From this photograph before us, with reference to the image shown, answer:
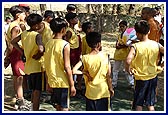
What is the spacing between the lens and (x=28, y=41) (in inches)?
192

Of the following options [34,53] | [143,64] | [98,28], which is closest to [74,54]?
[34,53]

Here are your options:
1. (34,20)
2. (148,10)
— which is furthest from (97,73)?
(148,10)

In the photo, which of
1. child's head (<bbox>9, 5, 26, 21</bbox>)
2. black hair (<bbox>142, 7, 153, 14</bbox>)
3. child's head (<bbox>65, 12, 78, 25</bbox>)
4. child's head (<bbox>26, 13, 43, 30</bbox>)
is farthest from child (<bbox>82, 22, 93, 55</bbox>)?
child's head (<bbox>26, 13, 43, 30</bbox>)

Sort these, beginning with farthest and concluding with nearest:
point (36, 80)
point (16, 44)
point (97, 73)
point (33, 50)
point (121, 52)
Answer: point (121, 52) < point (16, 44) < point (36, 80) < point (33, 50) < point (97, 73)

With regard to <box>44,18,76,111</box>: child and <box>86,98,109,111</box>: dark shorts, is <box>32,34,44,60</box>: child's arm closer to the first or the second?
<box>44,18,76,111</box>: child

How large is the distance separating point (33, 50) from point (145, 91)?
5.15 feet

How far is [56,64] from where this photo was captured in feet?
14.7

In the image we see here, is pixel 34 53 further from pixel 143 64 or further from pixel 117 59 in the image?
pixel 117 59

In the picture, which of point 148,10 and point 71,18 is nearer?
point 148,10

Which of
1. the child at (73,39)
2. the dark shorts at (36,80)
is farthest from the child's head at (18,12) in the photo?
the dark shorts at (36,80)

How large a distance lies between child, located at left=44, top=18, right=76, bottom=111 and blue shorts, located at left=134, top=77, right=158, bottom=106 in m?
0.88

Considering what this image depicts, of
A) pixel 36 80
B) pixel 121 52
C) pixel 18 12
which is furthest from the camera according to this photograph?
pixel 121 52

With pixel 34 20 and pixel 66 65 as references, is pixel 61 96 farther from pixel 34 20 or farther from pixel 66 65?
pixel 34 20

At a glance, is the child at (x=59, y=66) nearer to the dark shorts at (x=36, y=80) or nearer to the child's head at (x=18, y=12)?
the dark shorts at (x=36, y=80)
